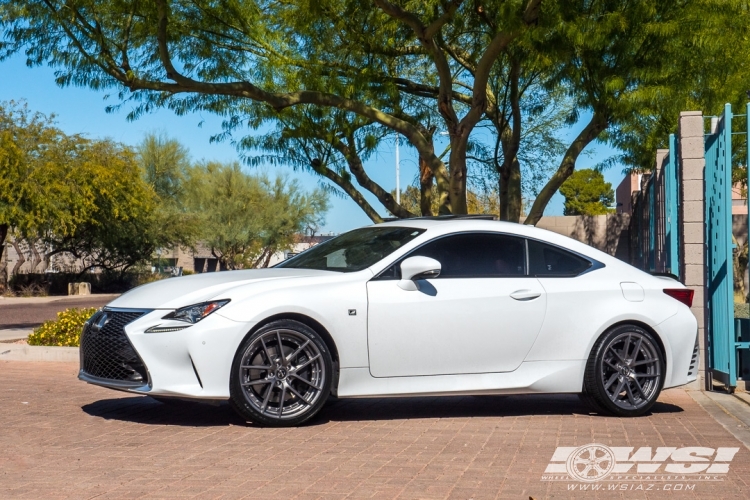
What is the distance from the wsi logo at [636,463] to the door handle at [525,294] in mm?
1555

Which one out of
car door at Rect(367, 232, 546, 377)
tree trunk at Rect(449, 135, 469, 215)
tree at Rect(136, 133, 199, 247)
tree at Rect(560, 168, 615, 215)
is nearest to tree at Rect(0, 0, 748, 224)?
tree trunk at Rect(449, 135, 469, 215)

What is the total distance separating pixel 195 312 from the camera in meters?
7.21

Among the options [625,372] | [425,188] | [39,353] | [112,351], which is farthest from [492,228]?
[425,188]

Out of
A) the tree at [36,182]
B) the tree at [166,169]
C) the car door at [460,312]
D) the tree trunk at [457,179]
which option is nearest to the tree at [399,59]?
the tree trunk at [457,179]

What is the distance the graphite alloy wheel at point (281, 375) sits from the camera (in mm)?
7203

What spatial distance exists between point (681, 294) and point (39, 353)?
8.44 metres

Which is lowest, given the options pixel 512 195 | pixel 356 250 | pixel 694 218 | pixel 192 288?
pixel 192 288

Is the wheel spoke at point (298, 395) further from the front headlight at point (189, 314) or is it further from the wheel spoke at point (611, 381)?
the wheel spoke at point (611, 381)

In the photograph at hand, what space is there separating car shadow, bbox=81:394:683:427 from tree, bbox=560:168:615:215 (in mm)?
88972

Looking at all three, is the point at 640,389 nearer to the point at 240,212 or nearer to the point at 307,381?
the point at 307,381

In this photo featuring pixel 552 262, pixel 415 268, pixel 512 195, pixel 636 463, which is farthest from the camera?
pixel 512 195

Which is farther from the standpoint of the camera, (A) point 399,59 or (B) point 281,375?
(A) point 399,59

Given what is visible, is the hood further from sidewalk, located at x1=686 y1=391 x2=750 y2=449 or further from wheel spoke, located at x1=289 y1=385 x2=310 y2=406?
sidewalk, located at x1=686 y1=391 x2=750 y2=449

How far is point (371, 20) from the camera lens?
17.7 meters
